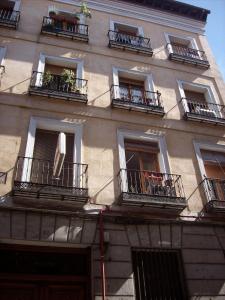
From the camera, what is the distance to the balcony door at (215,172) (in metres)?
9.64

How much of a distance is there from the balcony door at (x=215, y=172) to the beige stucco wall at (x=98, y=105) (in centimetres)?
50

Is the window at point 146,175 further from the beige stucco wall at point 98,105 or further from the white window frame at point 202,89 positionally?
the white window frame at point 202,89

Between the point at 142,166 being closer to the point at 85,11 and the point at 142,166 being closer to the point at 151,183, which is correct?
the point at 151,183

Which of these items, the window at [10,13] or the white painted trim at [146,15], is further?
the white painted trim at [146,15]

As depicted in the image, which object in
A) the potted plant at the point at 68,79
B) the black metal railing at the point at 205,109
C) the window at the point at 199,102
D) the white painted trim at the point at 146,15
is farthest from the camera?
the white painted trim at the point at 146,15

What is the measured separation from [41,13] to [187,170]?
30.3 feet

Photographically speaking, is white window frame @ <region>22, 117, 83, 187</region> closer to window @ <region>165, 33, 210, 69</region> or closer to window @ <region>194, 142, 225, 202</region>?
window @ <region>194, 142, 225, 202</region>

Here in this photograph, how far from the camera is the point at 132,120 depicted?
34.7 ft

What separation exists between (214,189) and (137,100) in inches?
172

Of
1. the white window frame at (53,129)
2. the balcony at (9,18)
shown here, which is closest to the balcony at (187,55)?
the white window frame at (53,129)

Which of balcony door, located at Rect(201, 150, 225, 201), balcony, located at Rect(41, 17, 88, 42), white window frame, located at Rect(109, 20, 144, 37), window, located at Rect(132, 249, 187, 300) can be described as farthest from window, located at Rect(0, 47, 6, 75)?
balcony door, located at Rect(201, 150, 225, 201)

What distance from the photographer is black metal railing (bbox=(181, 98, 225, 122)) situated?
11.6 m

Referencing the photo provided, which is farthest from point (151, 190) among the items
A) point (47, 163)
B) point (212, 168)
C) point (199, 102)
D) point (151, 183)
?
point (199, 102)

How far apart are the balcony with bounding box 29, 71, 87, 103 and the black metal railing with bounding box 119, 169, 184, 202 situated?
3045mm
